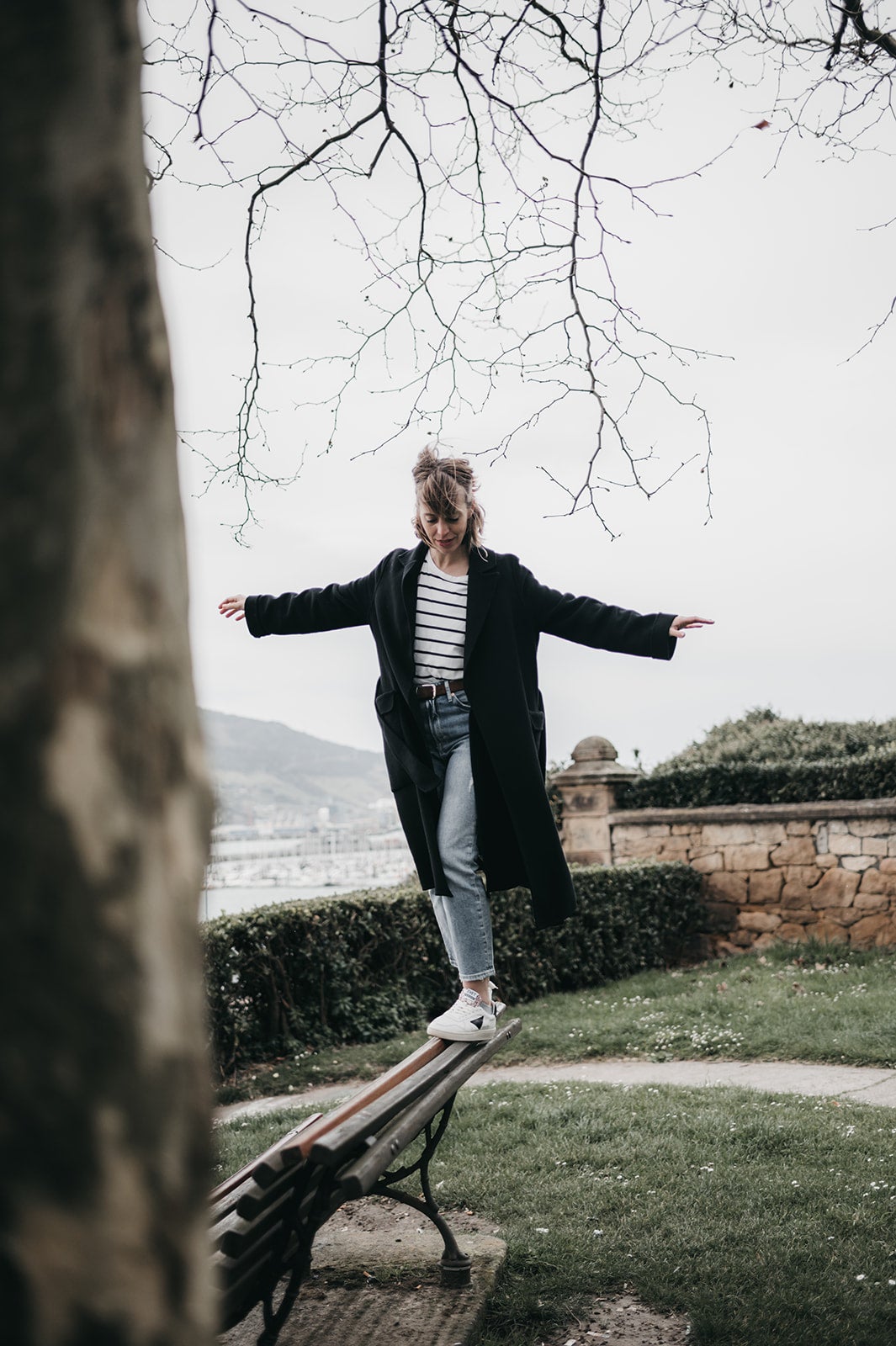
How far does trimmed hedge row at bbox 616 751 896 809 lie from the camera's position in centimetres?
1056

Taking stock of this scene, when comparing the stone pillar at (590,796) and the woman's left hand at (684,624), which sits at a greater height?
the woman's left hand at (684,624)

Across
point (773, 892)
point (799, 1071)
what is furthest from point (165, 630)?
point (773, 892)

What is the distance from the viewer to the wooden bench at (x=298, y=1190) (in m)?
2.07

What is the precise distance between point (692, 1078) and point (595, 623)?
383 cm

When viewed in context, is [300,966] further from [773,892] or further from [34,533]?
[34,533]

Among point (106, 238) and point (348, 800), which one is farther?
point (348, 800)

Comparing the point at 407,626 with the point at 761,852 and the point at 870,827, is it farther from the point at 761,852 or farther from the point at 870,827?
the point at 761,852

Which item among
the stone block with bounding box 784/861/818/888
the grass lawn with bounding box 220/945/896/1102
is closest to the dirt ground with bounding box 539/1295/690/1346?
the grass lawn with bounding box 220/945/896/1102

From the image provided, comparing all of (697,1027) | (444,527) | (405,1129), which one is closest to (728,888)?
(697,1027)

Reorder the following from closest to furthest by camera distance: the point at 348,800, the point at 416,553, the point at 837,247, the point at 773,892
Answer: the point at 416,553 → the point at 837,247 → the point at 773,892 → the point at 348,800

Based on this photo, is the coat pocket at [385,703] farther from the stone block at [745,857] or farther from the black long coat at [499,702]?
the stone block at [745,857]

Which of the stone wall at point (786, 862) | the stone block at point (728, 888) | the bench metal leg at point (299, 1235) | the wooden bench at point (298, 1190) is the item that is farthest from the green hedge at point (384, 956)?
the bench metal leg at point (299, 1235)

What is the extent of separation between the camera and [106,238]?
92 cm

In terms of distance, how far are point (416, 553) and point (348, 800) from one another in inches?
549
